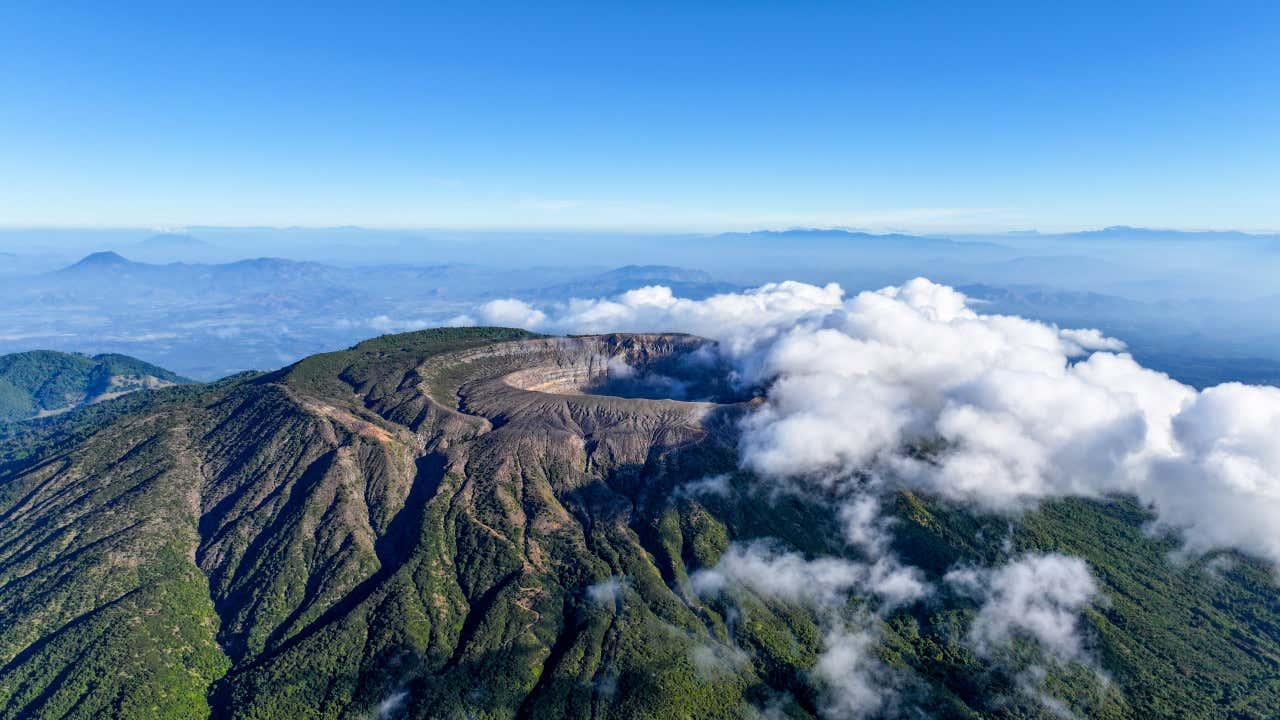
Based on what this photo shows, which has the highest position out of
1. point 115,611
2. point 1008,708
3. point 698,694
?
A: point 115,611

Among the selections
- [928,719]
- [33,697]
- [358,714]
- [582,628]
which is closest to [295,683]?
[358,714]

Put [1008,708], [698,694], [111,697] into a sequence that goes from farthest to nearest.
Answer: [1008,708], [698,694], [111,697]

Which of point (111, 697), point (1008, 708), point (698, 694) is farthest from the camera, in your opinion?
point (1008, 708)

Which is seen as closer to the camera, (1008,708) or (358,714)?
(358,714)

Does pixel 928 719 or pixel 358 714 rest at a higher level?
pixel 358 714

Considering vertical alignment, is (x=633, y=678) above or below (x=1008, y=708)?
above

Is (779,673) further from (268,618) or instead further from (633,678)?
(268,618)

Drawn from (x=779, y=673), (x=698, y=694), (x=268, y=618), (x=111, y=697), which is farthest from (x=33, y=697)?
(x=779, y=673)

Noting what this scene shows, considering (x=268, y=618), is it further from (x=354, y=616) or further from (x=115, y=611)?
(x=115, y=611)

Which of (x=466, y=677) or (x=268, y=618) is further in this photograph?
(x=268, y=618)
